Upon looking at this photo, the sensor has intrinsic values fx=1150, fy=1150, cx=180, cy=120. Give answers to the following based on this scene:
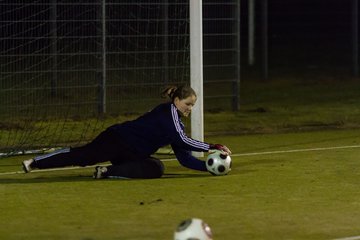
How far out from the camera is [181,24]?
17281 mm

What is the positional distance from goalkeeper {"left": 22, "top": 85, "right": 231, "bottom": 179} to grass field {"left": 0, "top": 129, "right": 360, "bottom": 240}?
15 centimetres

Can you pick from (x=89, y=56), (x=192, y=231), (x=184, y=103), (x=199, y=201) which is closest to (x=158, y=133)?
(x=184, y=103)

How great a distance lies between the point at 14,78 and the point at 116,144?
6463mm

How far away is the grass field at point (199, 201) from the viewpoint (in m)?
8.48

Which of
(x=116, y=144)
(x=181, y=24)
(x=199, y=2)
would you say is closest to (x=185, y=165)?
(x=116, y=144)

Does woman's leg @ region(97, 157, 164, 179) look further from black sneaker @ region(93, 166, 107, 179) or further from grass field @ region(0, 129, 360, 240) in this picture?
grass field @ region(0, 129, 360, 240)

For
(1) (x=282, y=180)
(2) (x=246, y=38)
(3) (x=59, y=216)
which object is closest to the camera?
(3) (x=59, y=216)

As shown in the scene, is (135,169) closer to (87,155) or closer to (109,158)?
(109,158)

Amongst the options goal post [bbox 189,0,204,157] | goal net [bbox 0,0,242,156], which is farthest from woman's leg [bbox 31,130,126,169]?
goal net [bbox 0,0,242,156]

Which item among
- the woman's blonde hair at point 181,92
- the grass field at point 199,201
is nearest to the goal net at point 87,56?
the grass field at point 199,201

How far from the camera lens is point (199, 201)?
9727 millimetres

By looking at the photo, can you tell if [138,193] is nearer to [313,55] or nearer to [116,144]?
[116,144]

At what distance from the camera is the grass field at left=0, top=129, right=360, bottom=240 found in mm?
8477

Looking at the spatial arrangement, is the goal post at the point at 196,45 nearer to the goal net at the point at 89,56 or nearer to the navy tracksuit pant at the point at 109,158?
the navy tracksuit pant at the point at 109,158
